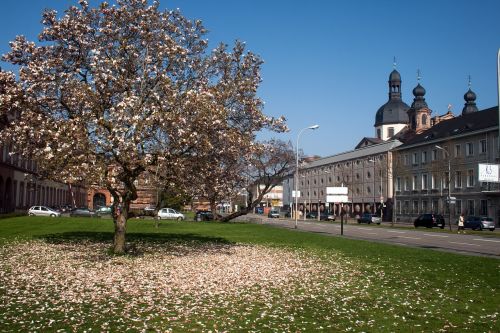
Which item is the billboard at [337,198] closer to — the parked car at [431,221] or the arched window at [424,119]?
the parked car at [431,221]

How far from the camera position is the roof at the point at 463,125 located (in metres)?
78.1

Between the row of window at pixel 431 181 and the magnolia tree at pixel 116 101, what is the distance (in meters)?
61.4

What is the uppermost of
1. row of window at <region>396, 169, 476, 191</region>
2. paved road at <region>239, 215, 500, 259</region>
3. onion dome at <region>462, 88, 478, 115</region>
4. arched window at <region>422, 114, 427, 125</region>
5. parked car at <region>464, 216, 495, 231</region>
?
onion dome at <region>462, 88, 478, 115</region>

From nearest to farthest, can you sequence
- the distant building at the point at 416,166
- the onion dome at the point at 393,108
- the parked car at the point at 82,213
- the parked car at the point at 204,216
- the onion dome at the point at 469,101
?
the parked car at the point at 82,213 < the parked car at the point at 204,216 < the distant building at the point at 416,166 < the onion dome at the point at 469,101 < the onion dome at the point at 393,108

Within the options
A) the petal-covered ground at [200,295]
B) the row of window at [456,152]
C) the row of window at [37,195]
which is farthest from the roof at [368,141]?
the petal-covered ground at [200,295]

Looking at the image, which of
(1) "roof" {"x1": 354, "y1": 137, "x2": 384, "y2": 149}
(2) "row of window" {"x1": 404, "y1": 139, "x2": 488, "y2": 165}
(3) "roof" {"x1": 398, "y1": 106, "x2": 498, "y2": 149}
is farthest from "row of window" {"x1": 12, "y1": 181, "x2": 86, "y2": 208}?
(1) "roof" {"x1": 354, "y1": 137, "x2": 384, "y2": 149}

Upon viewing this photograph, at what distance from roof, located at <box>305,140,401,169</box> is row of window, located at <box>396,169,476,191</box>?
31.6 ft

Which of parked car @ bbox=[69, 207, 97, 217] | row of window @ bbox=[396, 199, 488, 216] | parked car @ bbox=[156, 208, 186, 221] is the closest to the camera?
parked car @ bbox=[69, 207, 97, 217]

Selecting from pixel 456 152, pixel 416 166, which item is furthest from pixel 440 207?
pixel 416 166

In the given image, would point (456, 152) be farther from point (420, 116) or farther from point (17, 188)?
point (17, 188)

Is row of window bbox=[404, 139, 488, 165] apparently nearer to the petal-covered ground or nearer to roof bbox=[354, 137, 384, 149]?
roof bbox=[354, 137, 384, 149]

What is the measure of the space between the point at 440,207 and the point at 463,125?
14.3 m

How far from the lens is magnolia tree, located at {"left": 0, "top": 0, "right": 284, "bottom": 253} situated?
16.8m

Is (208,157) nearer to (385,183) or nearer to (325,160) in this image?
(385,183)
